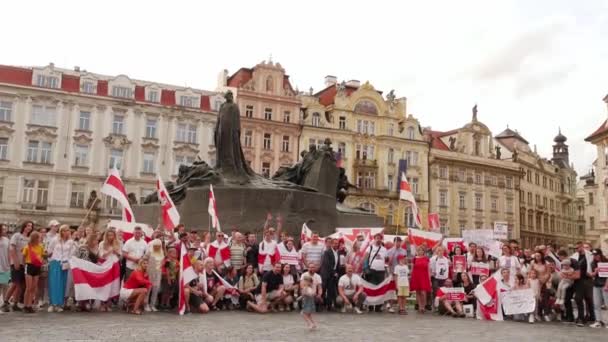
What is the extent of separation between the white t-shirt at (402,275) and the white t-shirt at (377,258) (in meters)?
0.36

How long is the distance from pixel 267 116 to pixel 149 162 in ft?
33.6

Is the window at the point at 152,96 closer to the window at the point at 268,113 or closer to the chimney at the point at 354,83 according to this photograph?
the window at the point at 268,113

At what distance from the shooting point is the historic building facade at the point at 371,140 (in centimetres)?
5388

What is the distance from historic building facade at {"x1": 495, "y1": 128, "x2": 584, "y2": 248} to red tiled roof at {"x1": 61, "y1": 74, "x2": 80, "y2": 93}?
1651 inches

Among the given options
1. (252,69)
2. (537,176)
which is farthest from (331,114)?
(537,176)

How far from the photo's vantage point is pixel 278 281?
37.5 feet

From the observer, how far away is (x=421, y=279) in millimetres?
12141

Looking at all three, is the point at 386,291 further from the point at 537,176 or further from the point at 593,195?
the point at 593,195

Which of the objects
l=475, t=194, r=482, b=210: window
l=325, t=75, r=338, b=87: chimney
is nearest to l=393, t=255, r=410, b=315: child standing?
l=325, t=75, r=338, b=87: chimney

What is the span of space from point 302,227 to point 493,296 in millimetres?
4458

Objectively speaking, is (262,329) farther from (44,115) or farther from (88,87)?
(88,87)

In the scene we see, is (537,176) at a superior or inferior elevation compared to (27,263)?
superior

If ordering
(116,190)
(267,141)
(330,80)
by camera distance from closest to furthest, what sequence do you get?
1. (116,190)
2. (267,141)
3. (330,80)

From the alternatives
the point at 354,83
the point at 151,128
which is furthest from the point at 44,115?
the point at 354,83
